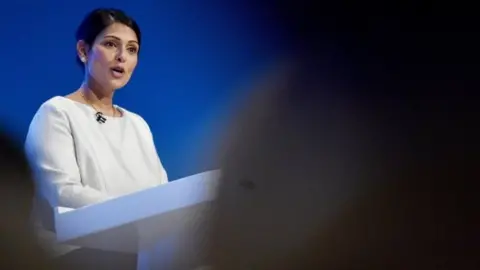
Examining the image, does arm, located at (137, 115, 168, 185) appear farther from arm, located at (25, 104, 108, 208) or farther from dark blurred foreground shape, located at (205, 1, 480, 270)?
dark blurred foreground shape, located at (205, 1, 480, 270)

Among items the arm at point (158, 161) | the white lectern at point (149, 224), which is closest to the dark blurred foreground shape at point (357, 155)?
the white lectern at point (149, 224)

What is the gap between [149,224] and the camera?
2.72 ft

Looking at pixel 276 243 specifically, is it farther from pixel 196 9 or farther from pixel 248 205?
pixel 196 9

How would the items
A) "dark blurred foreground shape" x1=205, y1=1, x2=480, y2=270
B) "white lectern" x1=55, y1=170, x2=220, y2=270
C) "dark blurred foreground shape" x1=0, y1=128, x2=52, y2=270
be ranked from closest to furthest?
"dark blurred foreground shape" x1=205, y1=1, x2=480, y2=270
"white lectern" x1=55, y1=170, x2=220, y2=270
"dark blurred foreground shape" x1=0, y1=128, x2=52, y2=270

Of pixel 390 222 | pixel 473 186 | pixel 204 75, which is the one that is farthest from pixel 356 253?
pixel 204 75

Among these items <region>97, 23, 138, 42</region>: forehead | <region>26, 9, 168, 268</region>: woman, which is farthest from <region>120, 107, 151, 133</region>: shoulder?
<region>97, 23, 138, 42</region>: forehead

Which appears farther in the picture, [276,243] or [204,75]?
[204,75]

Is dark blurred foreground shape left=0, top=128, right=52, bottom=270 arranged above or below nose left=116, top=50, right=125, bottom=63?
below

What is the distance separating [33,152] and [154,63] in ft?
0.71

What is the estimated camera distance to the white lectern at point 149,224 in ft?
2.56

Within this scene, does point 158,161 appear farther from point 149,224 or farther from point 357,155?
point 357,155

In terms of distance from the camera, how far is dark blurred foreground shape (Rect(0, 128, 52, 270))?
0.89 meters

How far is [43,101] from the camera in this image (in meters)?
0.91

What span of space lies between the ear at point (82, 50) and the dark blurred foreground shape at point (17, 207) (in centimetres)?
15
